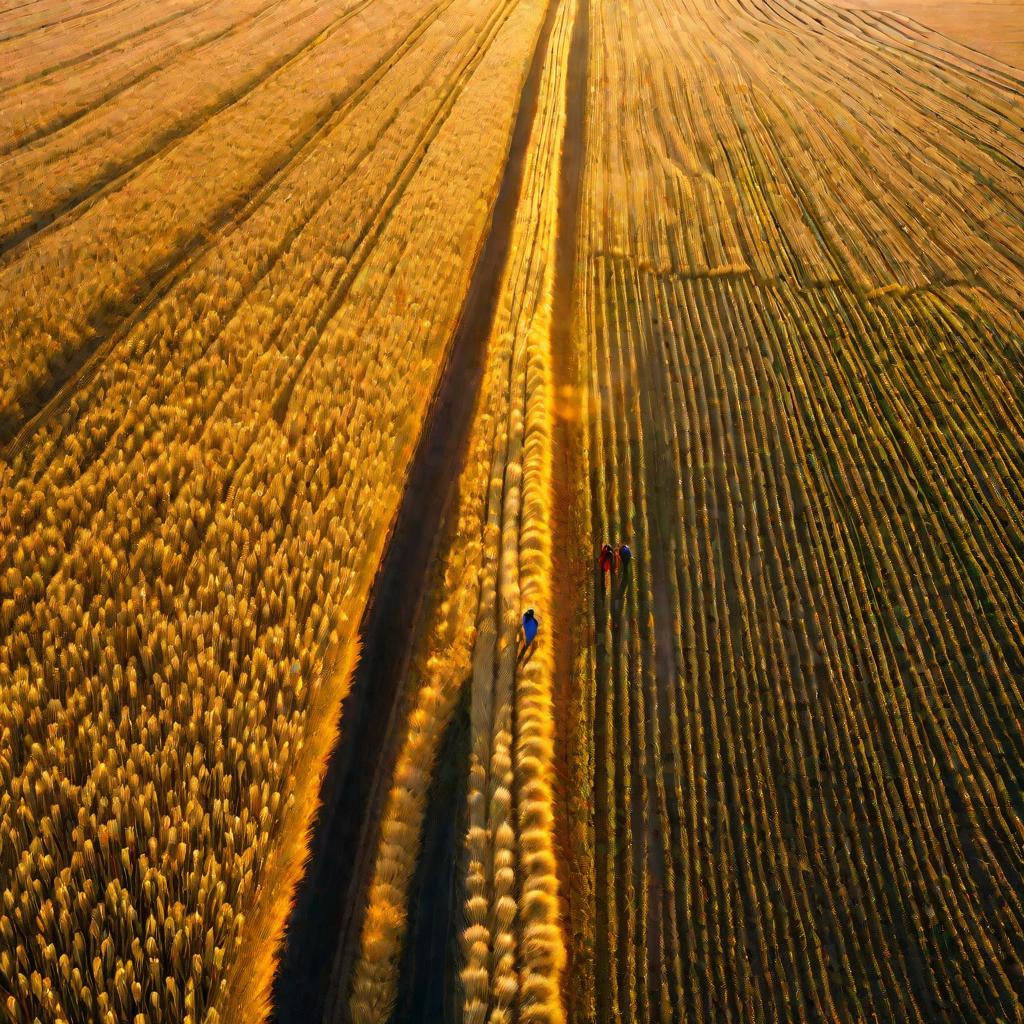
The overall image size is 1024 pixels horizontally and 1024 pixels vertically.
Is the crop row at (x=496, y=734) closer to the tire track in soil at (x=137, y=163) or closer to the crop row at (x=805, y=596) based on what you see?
the crop row at (x=805, y=596)

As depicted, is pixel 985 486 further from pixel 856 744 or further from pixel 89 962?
pixel 89 962

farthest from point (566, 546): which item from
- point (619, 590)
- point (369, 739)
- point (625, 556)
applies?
point (369, 739)

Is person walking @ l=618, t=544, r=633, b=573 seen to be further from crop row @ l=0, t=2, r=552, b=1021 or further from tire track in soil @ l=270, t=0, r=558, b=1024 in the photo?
crop row @ l=0, t=2, r=552, b=1021

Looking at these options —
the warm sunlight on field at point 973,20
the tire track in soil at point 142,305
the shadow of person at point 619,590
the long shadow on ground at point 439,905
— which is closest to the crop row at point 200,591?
the tire track in soil at point 142,305

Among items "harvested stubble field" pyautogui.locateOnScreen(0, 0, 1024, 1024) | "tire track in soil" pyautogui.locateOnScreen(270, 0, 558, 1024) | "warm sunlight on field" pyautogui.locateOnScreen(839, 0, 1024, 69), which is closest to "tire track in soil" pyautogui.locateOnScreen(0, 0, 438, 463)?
"harvested stubble field" pyautogui.locateOnScreen(0, 0, 1024, 1024)

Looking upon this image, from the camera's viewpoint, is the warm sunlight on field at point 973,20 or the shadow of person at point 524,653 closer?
the shadow of person at point 524,653

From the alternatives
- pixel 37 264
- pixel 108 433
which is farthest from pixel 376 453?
pixel 37 264
